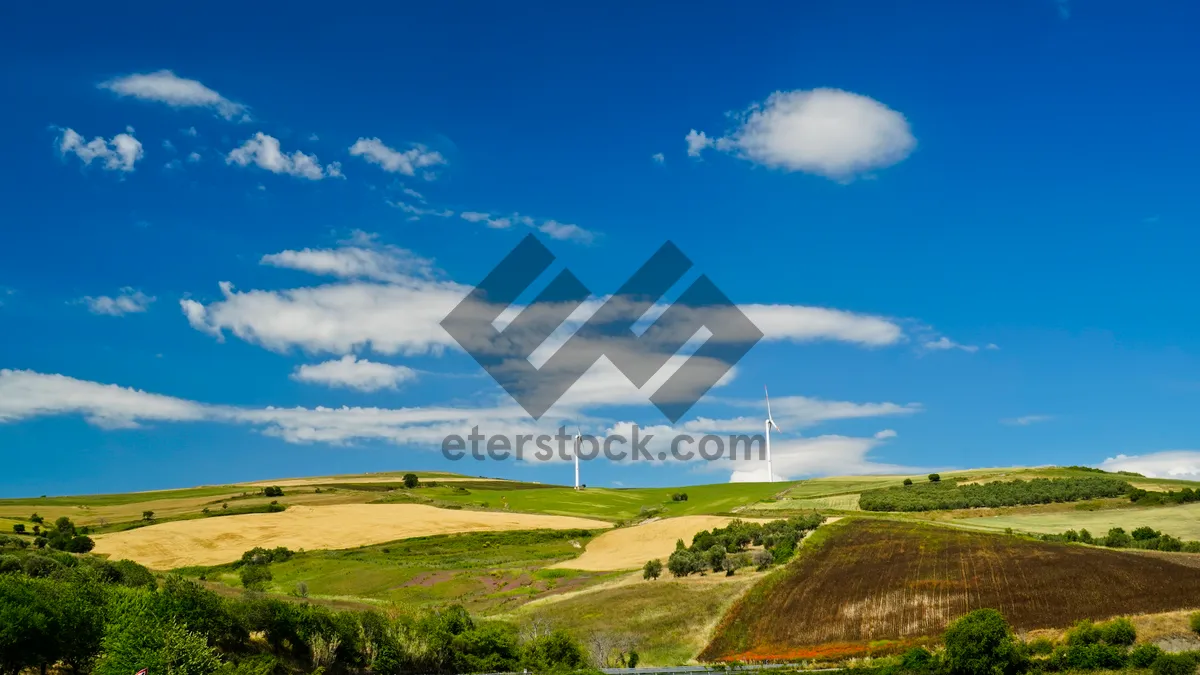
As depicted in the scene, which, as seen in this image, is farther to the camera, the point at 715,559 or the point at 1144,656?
the point at 715,559

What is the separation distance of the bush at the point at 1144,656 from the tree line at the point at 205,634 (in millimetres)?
35324

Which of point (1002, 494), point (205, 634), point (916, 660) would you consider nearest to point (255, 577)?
point (205, 634)

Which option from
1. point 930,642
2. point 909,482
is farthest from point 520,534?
point 930,642

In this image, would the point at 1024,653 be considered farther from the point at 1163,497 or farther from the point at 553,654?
the point at 1163,497

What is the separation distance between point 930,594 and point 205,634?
5539 cm

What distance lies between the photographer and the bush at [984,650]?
2215 inches

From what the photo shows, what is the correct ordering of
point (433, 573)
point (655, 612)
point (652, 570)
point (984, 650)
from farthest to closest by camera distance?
point (433, 573) < point (652, 570) < point (655, 612) < point (984, 650)

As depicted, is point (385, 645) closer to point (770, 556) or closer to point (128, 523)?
point (770, 556)

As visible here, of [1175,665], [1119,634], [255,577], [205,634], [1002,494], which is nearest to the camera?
[1175,665]

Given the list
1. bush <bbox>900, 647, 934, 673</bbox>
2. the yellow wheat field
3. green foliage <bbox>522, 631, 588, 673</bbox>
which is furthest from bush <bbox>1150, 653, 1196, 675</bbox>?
the yellow wheat field

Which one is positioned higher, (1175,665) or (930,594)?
(930,594)

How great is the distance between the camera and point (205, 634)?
57.0 meters

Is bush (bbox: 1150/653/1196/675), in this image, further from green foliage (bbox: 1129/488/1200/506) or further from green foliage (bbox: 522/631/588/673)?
green foliage (bbox: 1129/488/1200/506)

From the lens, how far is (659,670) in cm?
6134
